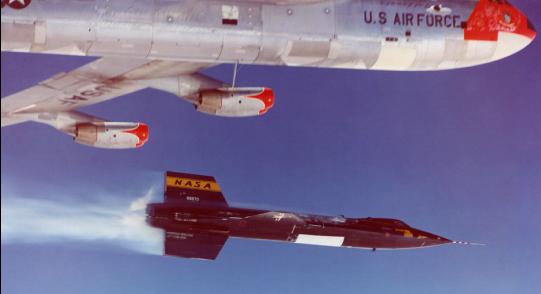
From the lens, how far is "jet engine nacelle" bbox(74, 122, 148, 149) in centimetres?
1299

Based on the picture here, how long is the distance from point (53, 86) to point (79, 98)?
0.54 m

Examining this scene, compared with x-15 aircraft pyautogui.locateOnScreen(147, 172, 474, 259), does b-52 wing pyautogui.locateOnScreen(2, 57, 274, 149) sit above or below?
above

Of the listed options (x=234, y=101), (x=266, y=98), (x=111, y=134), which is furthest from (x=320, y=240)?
(x=111, y=134)

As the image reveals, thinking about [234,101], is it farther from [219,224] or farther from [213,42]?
[219,224]

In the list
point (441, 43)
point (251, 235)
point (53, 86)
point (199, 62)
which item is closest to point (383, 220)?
point (251, 235)

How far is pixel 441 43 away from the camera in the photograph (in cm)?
1237

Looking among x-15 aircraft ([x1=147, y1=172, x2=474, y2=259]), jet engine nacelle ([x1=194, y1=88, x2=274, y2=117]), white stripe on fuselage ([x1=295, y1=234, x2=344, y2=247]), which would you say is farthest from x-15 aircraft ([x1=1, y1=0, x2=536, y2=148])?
white stripe on fuselage ([x1=295, y1=234, x2=344, y2=247])

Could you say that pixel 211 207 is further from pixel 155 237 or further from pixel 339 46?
pixel 339 46

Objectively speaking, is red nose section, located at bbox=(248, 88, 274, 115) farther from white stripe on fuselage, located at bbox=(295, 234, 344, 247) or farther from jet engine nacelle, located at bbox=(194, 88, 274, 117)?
white stripe on fuselage, located at bbox=(295, 234, 344, 247)

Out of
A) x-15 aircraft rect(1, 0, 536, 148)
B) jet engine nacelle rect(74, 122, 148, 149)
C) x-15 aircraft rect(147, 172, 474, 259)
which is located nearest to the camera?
x-15 aircraft rect(1, 0, 536, 148)

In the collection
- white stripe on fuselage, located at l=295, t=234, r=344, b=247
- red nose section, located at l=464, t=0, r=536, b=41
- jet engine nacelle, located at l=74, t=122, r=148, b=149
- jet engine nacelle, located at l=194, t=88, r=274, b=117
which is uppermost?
red nose section, located at l=464, t=0, r=536, b=41

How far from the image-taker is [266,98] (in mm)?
12367

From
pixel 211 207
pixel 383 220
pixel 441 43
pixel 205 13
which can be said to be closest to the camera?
pixel 205 13

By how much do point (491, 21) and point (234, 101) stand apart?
4211mm
